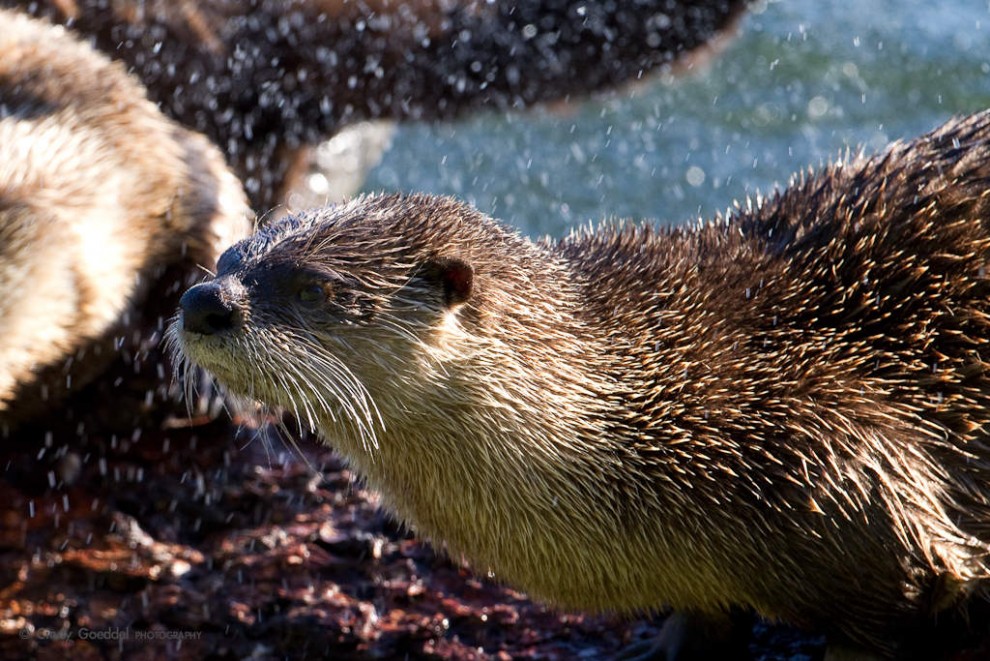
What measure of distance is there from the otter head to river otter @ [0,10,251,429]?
2.93ft

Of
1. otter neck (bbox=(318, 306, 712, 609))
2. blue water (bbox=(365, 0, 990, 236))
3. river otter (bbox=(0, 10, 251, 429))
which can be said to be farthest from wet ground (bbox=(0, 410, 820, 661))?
blue water (bbox=(365, 0, 990, 236))

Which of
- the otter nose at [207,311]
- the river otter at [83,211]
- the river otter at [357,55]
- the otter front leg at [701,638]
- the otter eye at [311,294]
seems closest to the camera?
the otter nose at [207,311]

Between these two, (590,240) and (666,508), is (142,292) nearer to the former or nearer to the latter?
(590,240)

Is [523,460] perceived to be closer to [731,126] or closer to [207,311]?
[207,311]

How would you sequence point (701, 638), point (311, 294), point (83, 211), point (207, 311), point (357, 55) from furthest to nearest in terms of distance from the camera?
point (357, 55)
point (83, 211)
point (701, 638)
point (311, 294)
point (207, 311)

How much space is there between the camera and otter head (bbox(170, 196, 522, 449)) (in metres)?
2.71

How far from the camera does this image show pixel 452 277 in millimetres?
2844

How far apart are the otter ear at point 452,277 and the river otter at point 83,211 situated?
1.23 meters

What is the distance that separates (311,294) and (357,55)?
2.59m

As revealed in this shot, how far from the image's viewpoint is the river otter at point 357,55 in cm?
486

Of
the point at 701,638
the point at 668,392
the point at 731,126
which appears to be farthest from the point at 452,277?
the point at 731,126

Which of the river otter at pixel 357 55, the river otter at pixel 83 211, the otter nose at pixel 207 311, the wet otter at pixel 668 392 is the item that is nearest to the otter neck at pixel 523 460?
the wet otter at pixel 668 392

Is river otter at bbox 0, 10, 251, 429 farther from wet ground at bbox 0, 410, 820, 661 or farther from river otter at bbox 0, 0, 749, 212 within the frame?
river otter at bbox 0, 0, 749, 212

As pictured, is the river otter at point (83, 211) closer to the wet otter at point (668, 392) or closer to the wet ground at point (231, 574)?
the wet ground at point (231, 574)
